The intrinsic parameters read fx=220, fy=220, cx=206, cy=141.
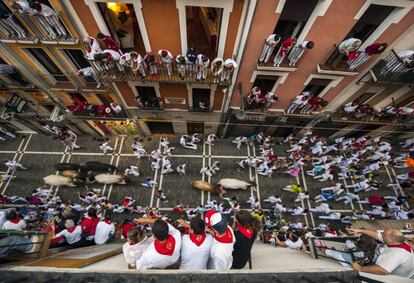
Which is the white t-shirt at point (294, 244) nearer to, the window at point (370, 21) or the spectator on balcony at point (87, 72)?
the window at point (370, 21)

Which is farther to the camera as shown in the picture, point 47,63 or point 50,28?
point 47,63

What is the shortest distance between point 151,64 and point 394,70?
1426 centimetres

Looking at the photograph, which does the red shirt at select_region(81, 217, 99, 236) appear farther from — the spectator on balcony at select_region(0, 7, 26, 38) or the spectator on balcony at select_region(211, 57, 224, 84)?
the spectator on balcony at select_region(0, 7, 26, 38)

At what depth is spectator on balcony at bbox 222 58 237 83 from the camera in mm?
12015

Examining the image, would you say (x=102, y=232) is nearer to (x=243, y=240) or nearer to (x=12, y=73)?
(x=243, y=240)

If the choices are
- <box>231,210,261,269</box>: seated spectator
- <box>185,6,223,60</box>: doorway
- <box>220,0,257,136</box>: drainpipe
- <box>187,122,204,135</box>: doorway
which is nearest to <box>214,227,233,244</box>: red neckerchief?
<box>231,210,261,269</box>: seated spectator

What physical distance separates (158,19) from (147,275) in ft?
36.2

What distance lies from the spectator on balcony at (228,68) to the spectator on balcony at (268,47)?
1.66 m

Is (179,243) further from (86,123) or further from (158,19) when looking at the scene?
(86,123)

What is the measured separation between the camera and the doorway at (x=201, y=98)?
15688 mm

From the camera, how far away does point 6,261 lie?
5348 mm

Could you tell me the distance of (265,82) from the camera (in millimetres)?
15062

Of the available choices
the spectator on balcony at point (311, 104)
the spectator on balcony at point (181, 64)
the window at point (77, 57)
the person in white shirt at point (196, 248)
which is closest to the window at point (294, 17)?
the spectator on balcony at point (311, 104)

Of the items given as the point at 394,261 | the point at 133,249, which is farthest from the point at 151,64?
the point at 394,261
